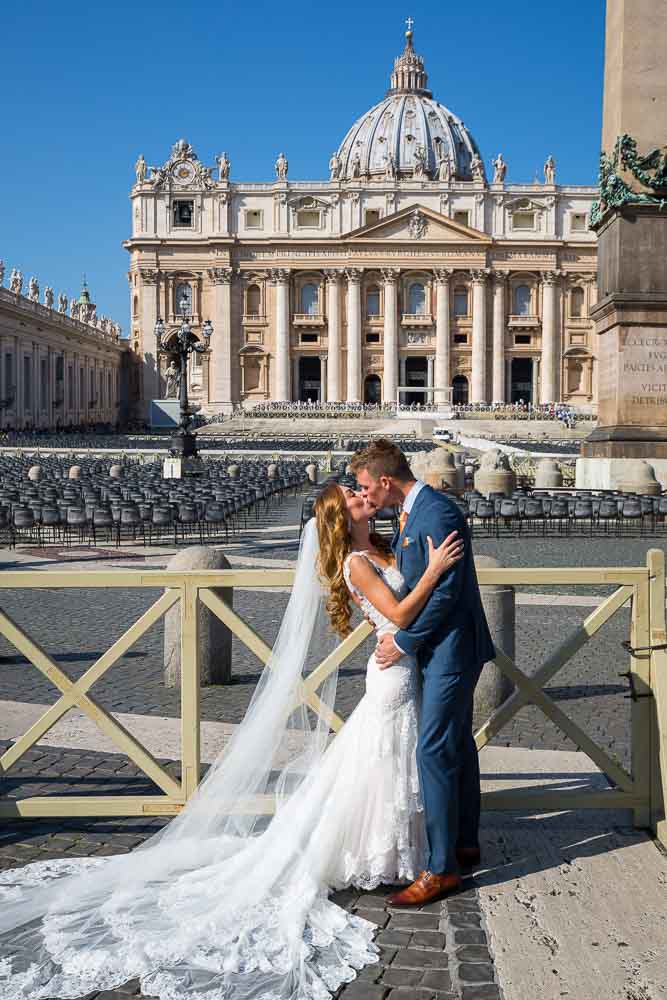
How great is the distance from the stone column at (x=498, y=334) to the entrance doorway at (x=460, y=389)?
3030mm

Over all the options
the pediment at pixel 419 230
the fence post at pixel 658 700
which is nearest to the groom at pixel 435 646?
the fence post at pixel 658 700

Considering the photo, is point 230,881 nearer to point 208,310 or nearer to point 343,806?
point 343,806

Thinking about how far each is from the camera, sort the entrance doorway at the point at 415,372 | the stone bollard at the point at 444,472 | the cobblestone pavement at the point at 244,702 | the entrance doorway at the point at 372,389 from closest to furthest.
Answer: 1. the cobblestone pavement at the point at 244,702
2. the stone bollard at the point at 444,472
3. the entrance doorway at the point at 372,389
4. the entrance doorway at the point at 415,372

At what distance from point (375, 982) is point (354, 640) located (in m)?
1.54

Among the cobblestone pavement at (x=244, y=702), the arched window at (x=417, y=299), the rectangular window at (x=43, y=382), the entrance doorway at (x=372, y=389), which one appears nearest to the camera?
the cobblestone pavement at (x=244, y=702)

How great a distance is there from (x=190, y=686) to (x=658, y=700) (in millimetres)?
2133

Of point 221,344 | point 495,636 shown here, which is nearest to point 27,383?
point 221,344

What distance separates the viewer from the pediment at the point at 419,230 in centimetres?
9769

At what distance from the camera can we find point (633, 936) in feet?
12.6

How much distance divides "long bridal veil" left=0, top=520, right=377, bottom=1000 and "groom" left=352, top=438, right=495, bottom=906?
0.38 metres

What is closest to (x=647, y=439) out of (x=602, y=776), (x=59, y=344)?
(x=602, y=776)

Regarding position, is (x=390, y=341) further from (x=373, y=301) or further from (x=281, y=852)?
(x=281, y=852)

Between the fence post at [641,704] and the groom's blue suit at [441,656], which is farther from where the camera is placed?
the fence post at [641,704]

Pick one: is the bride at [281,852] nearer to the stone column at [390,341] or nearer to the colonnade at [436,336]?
the colonnade at [436,336]
